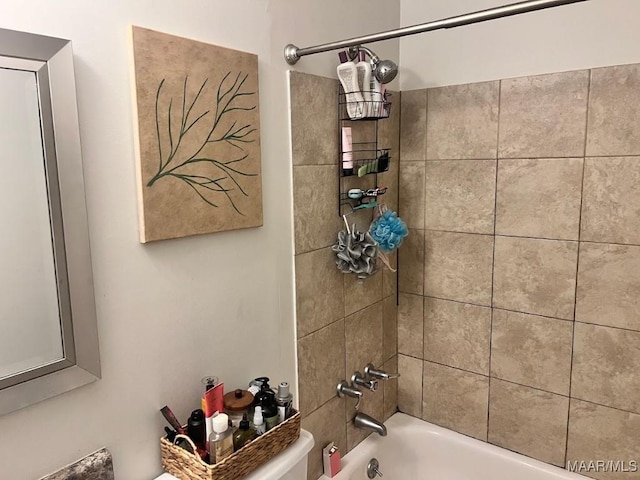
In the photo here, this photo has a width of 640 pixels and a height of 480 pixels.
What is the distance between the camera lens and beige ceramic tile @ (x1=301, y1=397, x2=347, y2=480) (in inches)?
66.7

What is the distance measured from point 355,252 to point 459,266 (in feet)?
1.83

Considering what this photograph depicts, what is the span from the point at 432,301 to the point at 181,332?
1.21 metres

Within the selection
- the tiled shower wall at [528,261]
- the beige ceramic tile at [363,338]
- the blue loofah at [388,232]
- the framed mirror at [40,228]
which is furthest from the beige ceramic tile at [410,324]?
the framed mirror at [40,228]

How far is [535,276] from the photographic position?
5.87ft

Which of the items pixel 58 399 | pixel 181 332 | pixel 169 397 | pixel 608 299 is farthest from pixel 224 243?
pixel 608 299

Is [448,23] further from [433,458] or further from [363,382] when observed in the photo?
[433,458]

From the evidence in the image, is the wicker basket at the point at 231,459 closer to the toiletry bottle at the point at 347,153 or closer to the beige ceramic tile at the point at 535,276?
the toiletry bottle at the point at 347,153

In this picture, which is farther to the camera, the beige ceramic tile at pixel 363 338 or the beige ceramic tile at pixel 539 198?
the beige ceramic tile at pixel 363 338

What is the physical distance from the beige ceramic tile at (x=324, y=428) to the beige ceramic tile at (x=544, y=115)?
3.83ft

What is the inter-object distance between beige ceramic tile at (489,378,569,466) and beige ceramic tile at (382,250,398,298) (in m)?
0.55

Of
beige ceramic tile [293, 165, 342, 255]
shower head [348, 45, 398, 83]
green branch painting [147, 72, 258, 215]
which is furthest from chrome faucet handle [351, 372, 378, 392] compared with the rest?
shower head [348, 45, 398, 83]

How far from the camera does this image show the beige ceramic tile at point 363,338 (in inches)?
73.0

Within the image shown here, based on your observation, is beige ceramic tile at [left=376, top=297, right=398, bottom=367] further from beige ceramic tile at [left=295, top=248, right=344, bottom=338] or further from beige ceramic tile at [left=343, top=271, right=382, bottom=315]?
beige ceramic tile at [left=295, top=248, right=344, bottom=338]

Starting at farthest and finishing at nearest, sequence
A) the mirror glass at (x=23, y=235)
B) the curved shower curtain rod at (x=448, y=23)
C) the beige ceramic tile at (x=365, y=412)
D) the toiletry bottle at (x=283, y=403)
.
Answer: the beige ceramic tile at (x=365, y=412), the toiletry bottle at (x=283, y=403), the curved shower curtain rod at (x=448, y=23), the mirror glass at (x=23, y=235)
